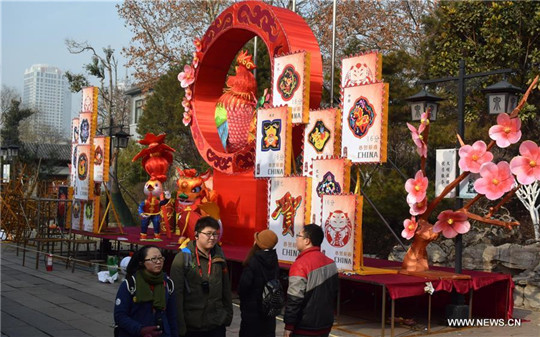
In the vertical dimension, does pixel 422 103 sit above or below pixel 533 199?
above

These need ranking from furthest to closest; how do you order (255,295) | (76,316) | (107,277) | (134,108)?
(134,108), (107,277), (76,316), (255,295)

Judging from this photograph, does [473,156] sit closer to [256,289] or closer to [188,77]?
[256,289]

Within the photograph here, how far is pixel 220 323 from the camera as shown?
5027 millimetres

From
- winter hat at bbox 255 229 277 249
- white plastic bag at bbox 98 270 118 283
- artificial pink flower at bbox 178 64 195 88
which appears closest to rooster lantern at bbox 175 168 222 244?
white plastic bag at bbox 98 270 118 283

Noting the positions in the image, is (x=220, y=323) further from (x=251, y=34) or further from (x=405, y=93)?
(x=405, y=93)

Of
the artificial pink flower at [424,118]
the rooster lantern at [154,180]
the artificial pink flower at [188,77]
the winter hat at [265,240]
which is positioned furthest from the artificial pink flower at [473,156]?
the artificial pink flower at [188,77]

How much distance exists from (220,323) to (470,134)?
10.9 metres

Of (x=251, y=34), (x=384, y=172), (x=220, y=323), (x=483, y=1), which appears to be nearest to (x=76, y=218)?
(x=251, y=34)

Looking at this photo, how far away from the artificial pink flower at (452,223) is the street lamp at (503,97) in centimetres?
157

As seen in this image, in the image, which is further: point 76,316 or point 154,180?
point 154,180

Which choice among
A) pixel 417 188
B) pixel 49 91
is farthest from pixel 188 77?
pixel 49 91

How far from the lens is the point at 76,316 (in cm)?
938

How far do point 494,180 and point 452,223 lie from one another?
0.93 metres

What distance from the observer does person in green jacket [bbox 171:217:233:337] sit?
491cm
